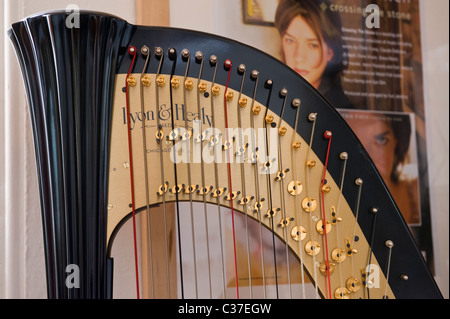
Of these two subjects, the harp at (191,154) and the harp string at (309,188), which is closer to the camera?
the harp at (191,154)

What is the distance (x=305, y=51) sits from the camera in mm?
1278

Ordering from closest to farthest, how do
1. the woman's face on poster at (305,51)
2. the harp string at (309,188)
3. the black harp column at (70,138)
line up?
the black harp column at (70,138)
the harp string at (309,188)
the woman's face on poster at (305,51)

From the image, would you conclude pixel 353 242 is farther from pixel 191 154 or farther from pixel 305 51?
pixel 305 51

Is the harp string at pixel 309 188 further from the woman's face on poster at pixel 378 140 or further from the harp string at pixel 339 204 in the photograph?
the woman's face on poster at pixel 378 140

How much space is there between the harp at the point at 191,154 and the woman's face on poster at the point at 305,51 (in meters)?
0.42

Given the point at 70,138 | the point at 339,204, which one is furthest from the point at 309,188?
the point at 70,138

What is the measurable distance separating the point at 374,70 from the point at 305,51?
0.19 metres

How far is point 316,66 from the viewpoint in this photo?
4.23 feet

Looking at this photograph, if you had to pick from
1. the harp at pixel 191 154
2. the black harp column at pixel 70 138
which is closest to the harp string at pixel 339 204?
the harp at pixel 191 154

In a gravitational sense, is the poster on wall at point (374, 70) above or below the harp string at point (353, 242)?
above

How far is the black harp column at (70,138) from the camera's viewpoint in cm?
70

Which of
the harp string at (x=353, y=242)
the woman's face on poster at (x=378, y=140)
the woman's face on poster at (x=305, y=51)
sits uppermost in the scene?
the woman's face on poster at (x=305, y=51)

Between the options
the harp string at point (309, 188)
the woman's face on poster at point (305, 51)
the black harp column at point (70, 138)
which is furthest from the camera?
the woman's face on poster at point (305, 51)

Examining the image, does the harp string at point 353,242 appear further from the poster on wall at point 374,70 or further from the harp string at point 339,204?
the poster on wall at point 374,70
